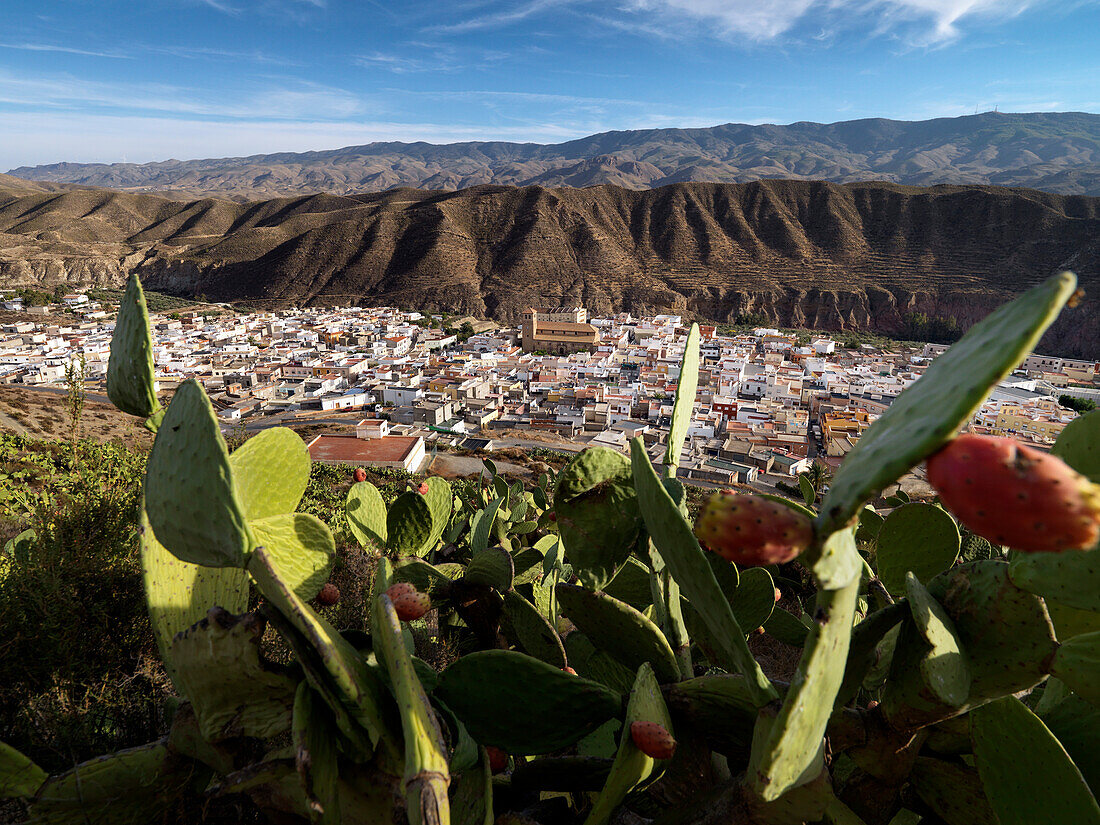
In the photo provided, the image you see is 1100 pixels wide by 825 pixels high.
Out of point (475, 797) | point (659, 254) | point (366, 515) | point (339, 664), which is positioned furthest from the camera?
point (659, 254)

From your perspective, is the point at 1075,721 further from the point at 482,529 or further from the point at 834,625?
the point at 482,529

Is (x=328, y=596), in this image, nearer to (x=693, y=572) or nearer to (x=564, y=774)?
(x=564, y=774)

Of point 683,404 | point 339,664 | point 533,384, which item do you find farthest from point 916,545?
point 533,384

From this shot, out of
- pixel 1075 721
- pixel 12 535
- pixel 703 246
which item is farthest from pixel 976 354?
pixel 703 246

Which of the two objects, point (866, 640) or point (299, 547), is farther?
point (299, 547)

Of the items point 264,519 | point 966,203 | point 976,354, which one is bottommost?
point 264,519

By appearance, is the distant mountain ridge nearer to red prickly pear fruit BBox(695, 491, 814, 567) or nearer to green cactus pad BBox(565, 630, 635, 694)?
green cactus pad BBox(565, 630, 635, 694)

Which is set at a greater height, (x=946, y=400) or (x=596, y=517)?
(x=946, y=400)

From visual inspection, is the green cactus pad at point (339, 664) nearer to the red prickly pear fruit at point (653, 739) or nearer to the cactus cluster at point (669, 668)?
the cactus cluster at point (669, 668)

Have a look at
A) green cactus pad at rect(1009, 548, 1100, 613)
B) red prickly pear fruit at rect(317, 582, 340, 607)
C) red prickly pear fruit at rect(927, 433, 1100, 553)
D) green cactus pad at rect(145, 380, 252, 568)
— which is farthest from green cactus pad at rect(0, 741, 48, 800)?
green cactus pad at rect(1009, 548, 1100, 613)
